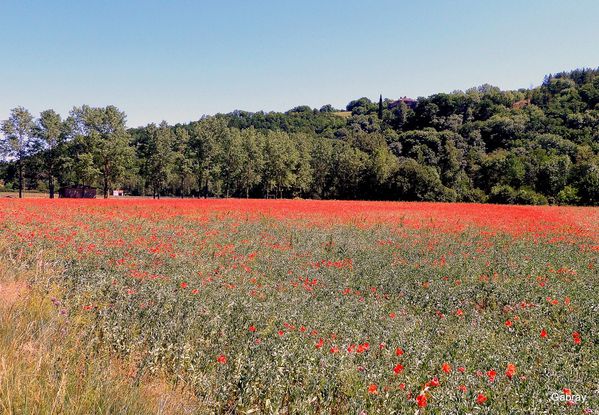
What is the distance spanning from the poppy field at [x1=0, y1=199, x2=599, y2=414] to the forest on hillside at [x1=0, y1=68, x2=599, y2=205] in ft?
146

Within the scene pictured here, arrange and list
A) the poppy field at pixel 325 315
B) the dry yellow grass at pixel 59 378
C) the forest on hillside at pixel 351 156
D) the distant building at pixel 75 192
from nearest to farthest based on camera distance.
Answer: the dry yellow grass at pixel 59 378
the poppy field at pixel 325 315
the distant building at pixel 75 192
the forest on hillside at pixel 351 156

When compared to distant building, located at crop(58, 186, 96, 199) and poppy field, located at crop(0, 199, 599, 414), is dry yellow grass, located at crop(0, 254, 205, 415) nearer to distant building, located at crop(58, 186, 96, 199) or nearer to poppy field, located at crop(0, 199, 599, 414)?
poppy field, located at crop(0, 199, 599, 414)

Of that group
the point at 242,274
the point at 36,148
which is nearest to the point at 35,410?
the point at 242,274

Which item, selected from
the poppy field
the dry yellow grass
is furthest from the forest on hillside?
the dry yellow grass

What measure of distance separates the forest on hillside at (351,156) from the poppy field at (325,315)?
4464 cm

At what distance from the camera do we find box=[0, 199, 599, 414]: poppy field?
4102 mm

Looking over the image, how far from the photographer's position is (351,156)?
72750mm

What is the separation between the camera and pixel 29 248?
9938 millimetres

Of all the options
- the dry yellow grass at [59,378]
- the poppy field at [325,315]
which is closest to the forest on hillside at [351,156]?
the poppy field at [325,315]

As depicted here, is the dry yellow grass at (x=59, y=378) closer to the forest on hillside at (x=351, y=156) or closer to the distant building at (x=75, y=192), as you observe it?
the distant building at (x=75, y=192)

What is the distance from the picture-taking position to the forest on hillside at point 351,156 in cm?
5444

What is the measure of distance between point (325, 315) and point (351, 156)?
67.6m

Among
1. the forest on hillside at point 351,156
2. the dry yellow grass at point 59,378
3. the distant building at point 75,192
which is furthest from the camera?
the forest on hillside at point 351,156

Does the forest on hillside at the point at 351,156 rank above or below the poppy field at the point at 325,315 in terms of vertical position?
above
